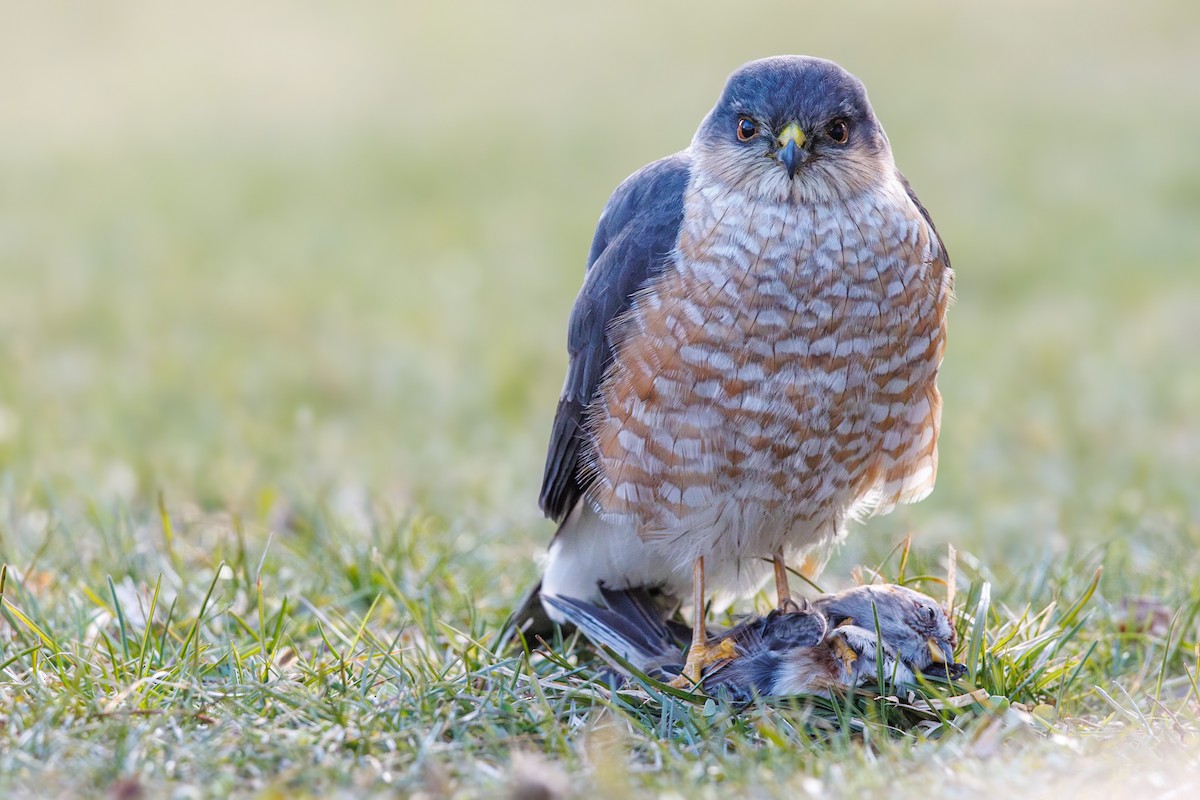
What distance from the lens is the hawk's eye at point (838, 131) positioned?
411 centimetres

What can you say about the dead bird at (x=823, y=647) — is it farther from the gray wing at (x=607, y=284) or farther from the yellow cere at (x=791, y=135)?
the yellow cere at (x=791, y=135)

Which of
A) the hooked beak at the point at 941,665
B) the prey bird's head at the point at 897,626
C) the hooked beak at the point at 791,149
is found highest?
the hooked beak at the point at 791,149

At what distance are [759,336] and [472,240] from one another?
7.79 metres

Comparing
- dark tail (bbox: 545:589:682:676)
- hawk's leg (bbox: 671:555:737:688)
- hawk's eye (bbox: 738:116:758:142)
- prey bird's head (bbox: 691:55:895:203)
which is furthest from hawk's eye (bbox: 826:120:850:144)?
dark tail (bbox: 545:589:682:676)

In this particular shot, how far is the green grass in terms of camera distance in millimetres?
3473

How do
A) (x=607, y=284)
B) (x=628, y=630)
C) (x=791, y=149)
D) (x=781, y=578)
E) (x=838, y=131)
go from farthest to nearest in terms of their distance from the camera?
1. (x=781, y=578)
2. (x=628, y=630)
3. (x=607, y=284)
4. (x=838, y=131)
5. (x=791, y=149)

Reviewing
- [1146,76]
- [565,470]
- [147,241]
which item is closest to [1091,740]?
[565,470]

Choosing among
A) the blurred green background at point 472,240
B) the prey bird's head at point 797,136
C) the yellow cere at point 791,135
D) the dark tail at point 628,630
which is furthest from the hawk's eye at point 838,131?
the blurred green background at point 472,240

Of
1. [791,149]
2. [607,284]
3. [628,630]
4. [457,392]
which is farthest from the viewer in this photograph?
[457,392]

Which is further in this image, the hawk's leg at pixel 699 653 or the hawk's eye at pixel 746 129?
the hawk's eye at pixel 746 129

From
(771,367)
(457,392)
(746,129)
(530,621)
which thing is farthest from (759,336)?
(457,392)

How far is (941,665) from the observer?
3811 mm

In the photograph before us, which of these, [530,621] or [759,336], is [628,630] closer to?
[530,621]

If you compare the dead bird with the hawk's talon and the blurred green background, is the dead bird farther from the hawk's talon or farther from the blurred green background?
the blurred green background
